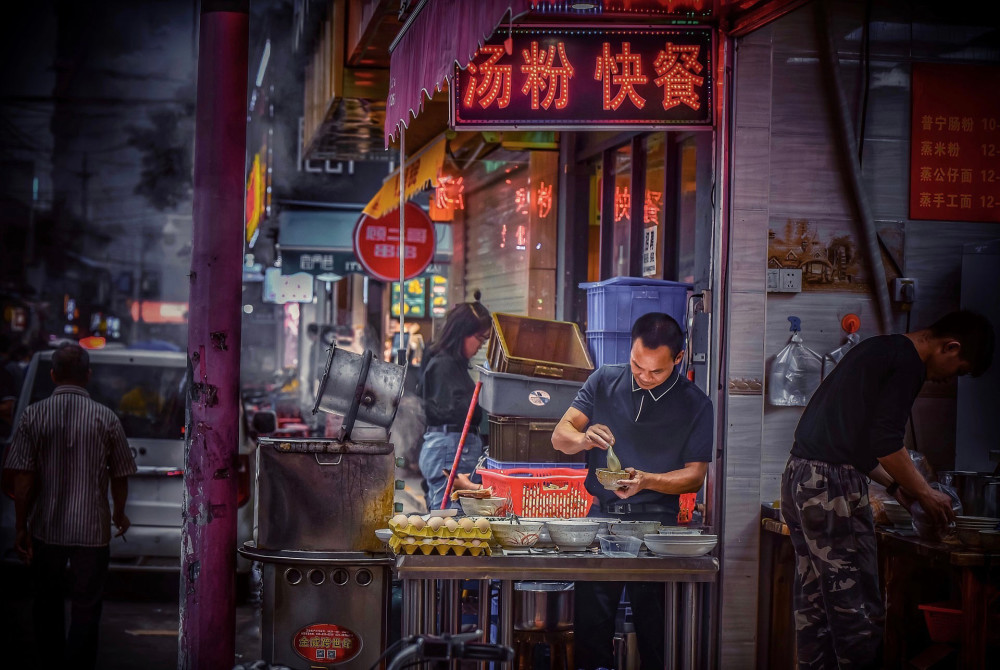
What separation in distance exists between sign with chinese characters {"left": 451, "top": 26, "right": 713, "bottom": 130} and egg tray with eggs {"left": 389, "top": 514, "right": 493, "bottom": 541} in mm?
2359

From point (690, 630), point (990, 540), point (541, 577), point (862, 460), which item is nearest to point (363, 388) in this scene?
point (541, 577)

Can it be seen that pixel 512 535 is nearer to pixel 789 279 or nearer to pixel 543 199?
pixel 789 279

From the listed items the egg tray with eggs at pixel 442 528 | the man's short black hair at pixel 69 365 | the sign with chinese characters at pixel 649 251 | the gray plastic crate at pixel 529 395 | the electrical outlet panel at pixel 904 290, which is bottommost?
the egg tray with eggs at pixel 442 528

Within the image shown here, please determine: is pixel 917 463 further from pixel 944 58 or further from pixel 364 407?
pixel 364 407

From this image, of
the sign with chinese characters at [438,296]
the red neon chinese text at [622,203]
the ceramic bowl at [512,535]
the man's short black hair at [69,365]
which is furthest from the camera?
the sign with chinese characters at [438,296]

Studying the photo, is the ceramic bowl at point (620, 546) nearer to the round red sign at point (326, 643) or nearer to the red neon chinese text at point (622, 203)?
the round red sign at point (326, 643)

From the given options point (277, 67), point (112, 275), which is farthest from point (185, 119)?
point (112, 275)

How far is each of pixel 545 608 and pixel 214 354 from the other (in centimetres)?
250

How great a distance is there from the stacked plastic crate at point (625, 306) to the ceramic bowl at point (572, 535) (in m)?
1.97

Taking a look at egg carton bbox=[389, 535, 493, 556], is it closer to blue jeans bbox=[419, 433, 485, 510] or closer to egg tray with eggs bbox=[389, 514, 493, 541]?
egg tray with eggs bbox=[389, 514, 493, 541]

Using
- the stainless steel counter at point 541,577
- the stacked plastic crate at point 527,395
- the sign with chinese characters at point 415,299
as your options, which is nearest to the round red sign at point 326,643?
the stainless steel counter at point 541,577

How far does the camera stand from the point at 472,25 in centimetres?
463

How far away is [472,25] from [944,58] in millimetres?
3408

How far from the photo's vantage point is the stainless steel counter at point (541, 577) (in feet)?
16.1
